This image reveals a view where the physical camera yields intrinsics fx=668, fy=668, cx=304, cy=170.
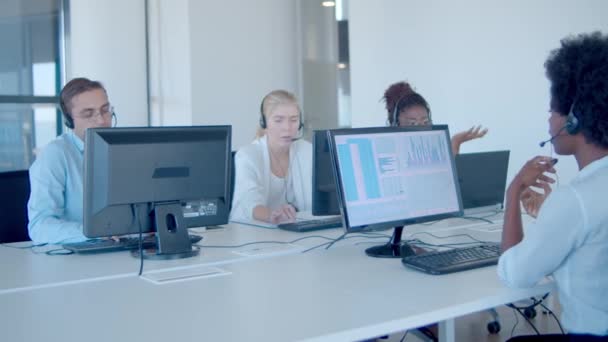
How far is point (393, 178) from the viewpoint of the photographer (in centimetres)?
204

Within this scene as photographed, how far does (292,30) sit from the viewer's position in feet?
18.9

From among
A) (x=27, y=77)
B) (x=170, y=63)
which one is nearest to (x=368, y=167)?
(x=170, y=63)

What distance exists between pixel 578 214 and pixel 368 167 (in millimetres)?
695

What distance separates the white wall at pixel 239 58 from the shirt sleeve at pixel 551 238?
150 inches

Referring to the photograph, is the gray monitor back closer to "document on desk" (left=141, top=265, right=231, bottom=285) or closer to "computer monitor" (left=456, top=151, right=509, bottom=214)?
"document on desk" (left=141, top=265, right=231, bottom=285)

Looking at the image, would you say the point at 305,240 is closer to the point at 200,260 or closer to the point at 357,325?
the point at 200,260

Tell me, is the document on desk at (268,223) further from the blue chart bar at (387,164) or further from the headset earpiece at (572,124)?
the headset earpiece at (572,124)

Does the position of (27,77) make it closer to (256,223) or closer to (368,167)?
(256,223)

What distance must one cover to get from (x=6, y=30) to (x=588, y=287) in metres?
4.40

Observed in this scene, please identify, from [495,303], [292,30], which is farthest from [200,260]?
[292,30]

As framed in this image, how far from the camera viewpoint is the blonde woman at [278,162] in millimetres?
3084

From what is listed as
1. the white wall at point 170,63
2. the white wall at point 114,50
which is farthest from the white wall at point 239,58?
the white wall at point 114,50

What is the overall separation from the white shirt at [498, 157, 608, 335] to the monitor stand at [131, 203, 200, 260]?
3.53ft

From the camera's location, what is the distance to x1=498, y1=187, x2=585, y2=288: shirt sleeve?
1.43 metres
